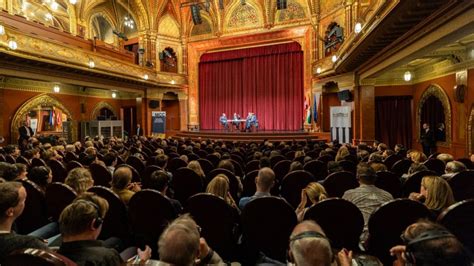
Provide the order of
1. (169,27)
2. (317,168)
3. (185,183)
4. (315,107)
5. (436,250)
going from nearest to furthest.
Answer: (436,250), (185,183), (317,168), (315,107), (169,27)

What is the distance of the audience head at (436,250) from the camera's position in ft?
3.51

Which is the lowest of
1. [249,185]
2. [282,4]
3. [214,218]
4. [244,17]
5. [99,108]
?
[249,185]

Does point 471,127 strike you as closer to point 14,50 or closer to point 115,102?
point 14,50

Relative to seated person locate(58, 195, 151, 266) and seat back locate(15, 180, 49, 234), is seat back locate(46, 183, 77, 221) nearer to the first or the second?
seat back locate(15, 180, 49, 234)

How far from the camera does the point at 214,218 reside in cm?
260

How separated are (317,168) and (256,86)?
1537 centimetres

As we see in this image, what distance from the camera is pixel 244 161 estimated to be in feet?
23.3

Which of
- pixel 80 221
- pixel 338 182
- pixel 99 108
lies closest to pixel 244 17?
pixel 99 108

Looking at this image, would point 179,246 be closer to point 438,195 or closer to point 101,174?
point 438,195

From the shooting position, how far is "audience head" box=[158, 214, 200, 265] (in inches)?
50.0

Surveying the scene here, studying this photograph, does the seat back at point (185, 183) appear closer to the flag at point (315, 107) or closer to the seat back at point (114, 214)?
the seat back at point (114, 214)

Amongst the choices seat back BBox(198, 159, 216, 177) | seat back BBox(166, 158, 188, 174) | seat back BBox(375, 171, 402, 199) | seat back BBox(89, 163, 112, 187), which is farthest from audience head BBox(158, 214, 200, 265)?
seat back BBox(166, 158, 188, 174)

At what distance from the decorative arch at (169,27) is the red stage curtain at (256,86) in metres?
2.35

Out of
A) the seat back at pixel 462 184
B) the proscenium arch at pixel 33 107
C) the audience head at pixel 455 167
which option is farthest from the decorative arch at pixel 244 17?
the seat back at pixel 462 184
